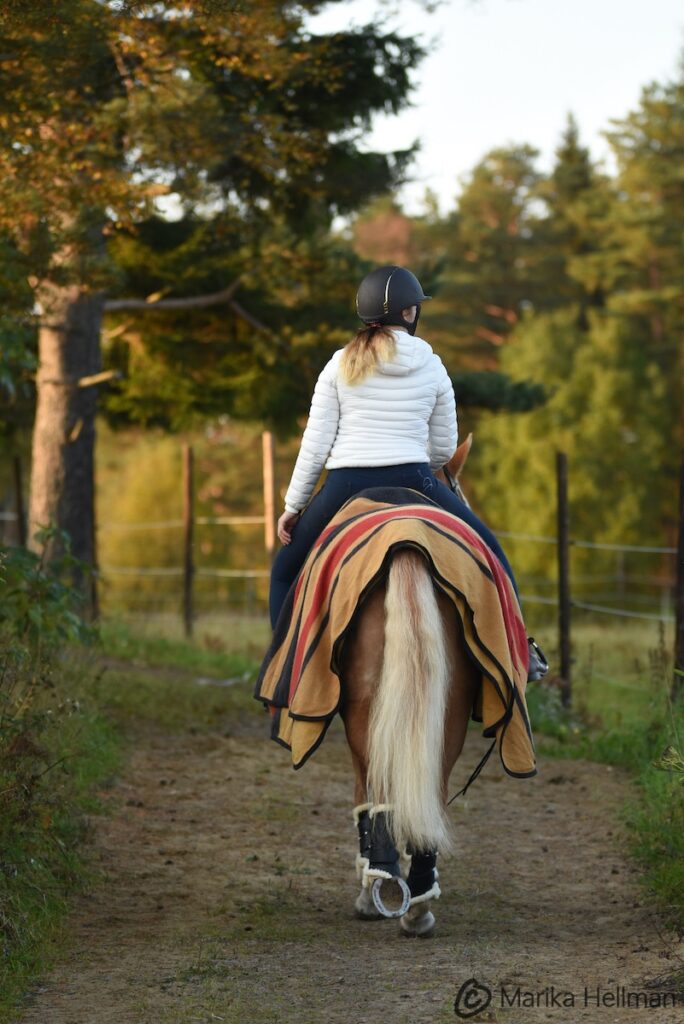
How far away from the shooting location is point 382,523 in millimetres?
4586

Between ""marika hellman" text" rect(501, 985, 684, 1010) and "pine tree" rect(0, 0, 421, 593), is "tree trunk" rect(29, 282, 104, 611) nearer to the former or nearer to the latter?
"pine tree" rect(0, 0, 421, 593)

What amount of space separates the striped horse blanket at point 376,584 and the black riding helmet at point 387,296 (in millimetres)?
737

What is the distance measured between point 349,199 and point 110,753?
6.79m

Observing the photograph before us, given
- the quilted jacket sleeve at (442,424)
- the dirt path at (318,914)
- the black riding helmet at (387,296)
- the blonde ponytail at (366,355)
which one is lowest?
the dirt path at (318,914)

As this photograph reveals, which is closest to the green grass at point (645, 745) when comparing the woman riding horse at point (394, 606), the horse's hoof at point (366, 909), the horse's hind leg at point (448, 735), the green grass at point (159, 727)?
the green grass at point (159, 727)

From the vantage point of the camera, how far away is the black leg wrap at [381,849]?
14.6 feet

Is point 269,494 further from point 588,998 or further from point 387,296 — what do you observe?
point 588,998

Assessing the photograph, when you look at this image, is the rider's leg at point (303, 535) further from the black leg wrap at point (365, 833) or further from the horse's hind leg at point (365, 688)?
the black leg wrap at point (365, 833)

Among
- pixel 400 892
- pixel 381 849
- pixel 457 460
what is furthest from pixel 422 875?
pixel 457 460

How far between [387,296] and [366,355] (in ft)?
0.87

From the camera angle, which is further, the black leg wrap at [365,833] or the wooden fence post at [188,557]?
the wooden fence post at [188,557]

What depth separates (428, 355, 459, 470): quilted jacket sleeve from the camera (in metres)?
5.27

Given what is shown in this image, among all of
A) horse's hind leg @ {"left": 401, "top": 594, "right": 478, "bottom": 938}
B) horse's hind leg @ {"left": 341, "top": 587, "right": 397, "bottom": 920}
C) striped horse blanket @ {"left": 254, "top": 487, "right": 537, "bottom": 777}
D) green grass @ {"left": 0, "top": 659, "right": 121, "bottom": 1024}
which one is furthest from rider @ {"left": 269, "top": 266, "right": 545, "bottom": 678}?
green grass @ {"left": 0, "top": 659, "right": 121, "bottom": 1024}

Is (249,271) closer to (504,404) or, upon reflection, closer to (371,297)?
(504,404)
